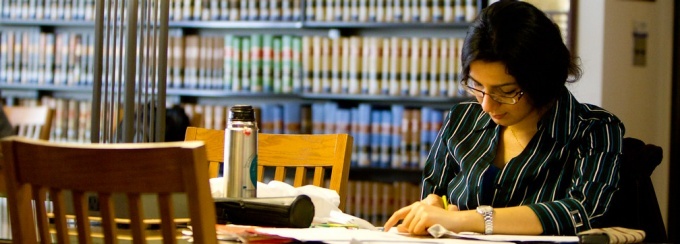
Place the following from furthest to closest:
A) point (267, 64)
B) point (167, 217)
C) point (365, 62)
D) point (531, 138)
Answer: point (267, 64) < point (365, 62) < point (531, 138) < point (167, 217)

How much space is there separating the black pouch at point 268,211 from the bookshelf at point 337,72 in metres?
3.19

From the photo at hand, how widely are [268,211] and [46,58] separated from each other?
3.92m

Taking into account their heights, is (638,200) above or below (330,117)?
below

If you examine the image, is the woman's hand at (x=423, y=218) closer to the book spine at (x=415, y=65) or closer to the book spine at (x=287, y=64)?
the book spine at (x=415, y=65)

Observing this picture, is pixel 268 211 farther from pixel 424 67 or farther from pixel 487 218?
pixel 424 67

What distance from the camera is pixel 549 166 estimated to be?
192 centimetres

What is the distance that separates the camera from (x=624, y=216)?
6.11 feet

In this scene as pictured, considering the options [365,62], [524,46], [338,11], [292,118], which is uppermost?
[338,11]

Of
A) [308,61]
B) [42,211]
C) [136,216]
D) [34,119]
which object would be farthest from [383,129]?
[136,216]

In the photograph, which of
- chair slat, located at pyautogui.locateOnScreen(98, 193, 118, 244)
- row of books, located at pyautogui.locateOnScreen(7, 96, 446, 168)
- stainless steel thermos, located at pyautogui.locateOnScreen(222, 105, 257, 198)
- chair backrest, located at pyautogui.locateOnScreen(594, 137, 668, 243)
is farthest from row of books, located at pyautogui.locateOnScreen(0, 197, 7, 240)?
row of books, located at pyautogui.locateOnScreen(7, 96, 446, 168)

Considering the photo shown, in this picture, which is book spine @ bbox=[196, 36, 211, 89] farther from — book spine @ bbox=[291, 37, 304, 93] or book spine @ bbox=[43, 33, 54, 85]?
book spine @ bbox=[43, 33, 54, 85]

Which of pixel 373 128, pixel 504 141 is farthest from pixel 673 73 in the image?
pixel 504 141

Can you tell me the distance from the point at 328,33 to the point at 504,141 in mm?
3062

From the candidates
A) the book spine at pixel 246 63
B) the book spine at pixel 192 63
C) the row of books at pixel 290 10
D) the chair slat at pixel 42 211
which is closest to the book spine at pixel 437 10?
the row of books at pixel 290 10
